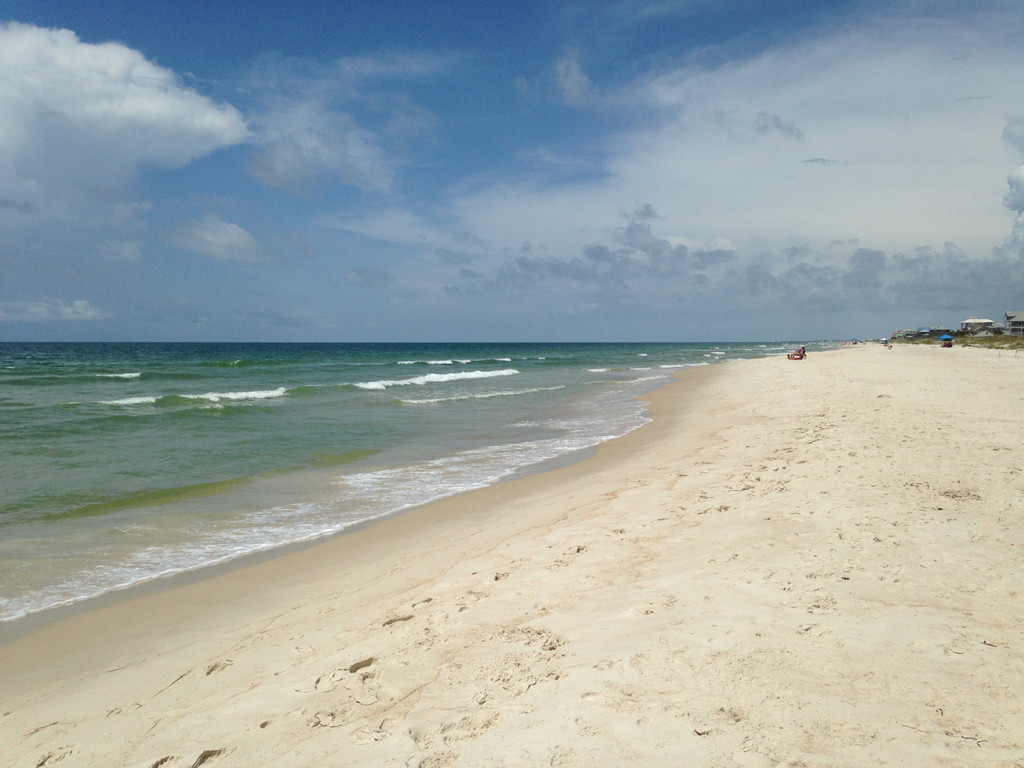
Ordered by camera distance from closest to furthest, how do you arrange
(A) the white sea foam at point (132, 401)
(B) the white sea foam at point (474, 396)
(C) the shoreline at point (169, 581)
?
(C) the shoreline at point (169, 581) < (A) the white sea foam at point (132, 401) < (B) the white sea foam at point (474, 396)

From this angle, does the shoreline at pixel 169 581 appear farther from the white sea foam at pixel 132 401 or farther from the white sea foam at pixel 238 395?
the white sea foam at pixel 238 395

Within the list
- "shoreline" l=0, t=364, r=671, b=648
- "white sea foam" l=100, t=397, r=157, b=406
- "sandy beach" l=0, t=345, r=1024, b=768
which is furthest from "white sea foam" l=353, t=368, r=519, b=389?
"sandy beach" l=0, t=345, r=1024, b=768

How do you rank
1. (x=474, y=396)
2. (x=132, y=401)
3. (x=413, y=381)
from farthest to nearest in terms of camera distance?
1. (x=413, y=381)
2. (x=474, y=396)
3. (x=132, y=401)

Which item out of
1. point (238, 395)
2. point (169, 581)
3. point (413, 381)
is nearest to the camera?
point (169, 581)

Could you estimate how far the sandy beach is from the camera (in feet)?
9.11

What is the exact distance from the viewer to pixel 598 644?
3.61 m

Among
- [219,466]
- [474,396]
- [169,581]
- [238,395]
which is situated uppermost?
[238,395]

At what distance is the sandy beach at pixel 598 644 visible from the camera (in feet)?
9.11

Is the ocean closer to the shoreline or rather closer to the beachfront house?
the shoreline

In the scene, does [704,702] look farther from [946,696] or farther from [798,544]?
[798,544]

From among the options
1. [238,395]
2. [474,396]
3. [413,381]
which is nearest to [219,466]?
[474,396]

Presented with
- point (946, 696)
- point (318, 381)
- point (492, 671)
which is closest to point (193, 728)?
point (492, 671)

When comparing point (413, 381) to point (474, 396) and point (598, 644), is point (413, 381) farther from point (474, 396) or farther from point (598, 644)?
point (598, 644)

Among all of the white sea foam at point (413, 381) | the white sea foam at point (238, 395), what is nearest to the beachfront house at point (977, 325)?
the white sea foam at point (413, 381)
